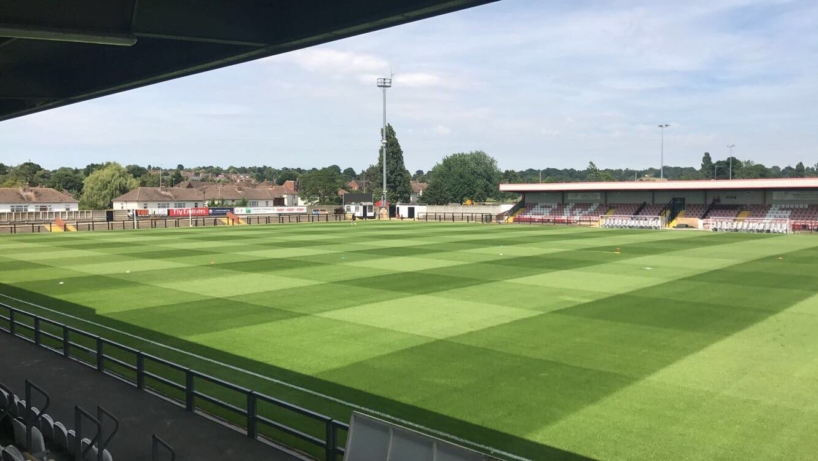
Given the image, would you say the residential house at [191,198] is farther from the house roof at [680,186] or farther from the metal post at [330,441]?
the metal post at [330,441]

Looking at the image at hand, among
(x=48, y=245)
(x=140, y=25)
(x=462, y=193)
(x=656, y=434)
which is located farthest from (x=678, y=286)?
(x=462, y=193)

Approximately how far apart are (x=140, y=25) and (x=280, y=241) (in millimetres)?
39855

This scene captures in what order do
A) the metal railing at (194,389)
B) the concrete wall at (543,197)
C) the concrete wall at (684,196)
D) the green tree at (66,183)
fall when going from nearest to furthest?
the metal railing at (194,389) < the concrete wall at (684,196) < the concrete wall at (543,197) < the green tree at (66,183)

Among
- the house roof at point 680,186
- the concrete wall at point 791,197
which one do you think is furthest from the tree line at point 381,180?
the concrete wall at point 791,197

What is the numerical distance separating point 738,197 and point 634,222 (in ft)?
40.1

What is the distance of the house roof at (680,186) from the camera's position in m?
Answer: 64.1

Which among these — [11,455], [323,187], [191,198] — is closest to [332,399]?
[11,455]

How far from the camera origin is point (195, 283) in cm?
2659

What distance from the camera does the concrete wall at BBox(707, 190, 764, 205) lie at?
69.0m

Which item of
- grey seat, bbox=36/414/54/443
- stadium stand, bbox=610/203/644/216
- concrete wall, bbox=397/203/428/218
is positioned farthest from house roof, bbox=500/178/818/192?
grey seat, bbox=36/414/54/443

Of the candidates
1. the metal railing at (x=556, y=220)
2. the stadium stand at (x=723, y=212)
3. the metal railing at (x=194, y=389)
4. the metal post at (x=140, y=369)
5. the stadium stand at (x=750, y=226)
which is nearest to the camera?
the metal railing at (x=194, y=389)

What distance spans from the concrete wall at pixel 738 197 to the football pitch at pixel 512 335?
125ft

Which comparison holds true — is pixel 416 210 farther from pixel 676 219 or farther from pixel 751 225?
pixel 751 225

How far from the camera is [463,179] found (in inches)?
5743
